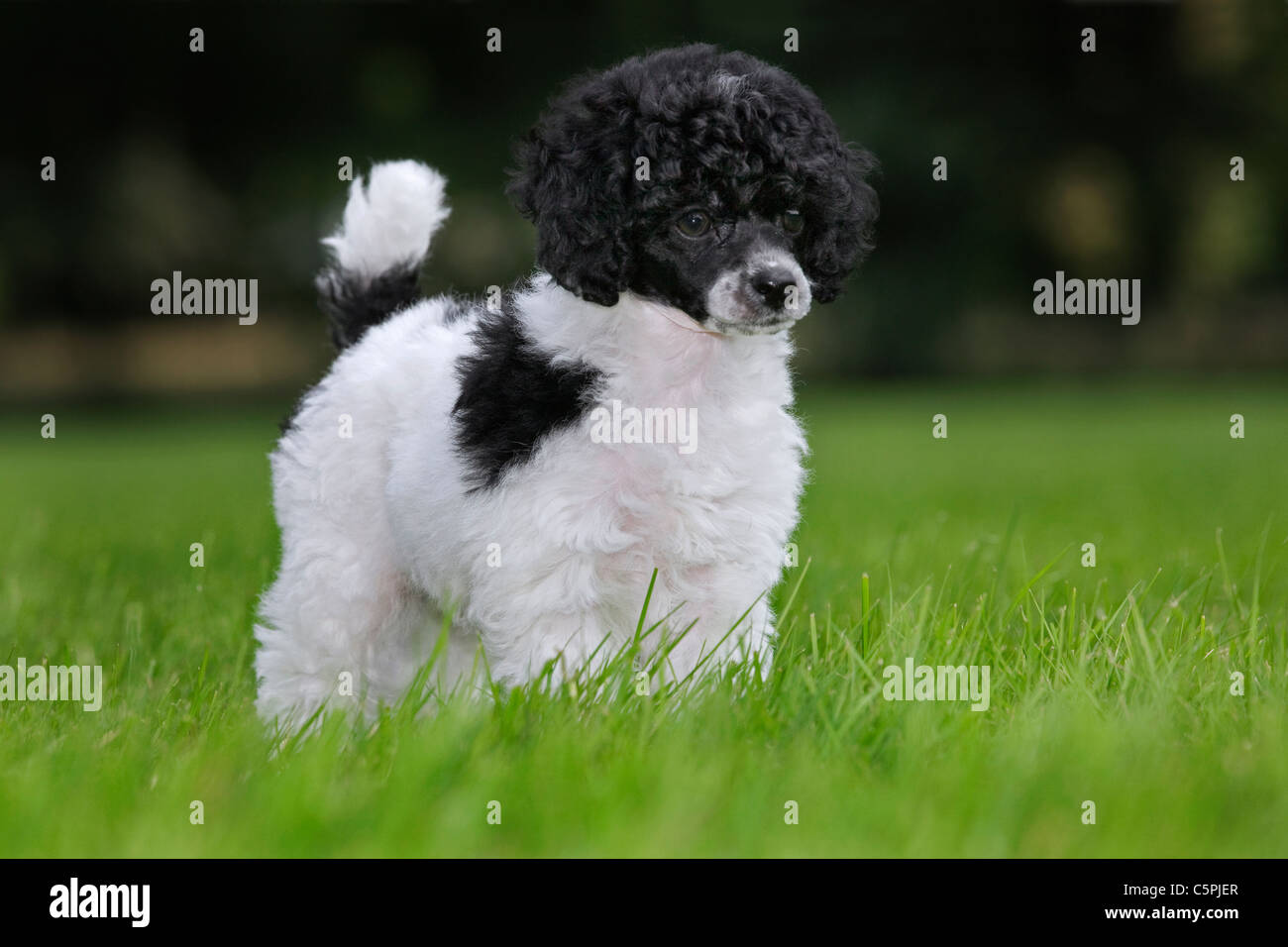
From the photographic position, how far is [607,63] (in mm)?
21016

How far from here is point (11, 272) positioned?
20.1 m

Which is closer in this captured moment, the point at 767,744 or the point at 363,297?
the point at 767,744

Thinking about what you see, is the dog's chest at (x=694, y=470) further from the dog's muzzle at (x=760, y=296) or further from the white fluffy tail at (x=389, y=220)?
the white fluffy tail at (x=389, y=220)

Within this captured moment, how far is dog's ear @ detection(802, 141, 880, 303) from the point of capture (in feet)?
12.6

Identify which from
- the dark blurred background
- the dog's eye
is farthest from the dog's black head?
the dark blurred background

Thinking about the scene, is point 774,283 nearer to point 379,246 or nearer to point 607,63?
point 379,246

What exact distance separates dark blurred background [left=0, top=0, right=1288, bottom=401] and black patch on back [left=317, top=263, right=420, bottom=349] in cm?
1499

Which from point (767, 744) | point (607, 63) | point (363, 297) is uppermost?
point (607, 63)

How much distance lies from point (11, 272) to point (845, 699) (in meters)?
19.3

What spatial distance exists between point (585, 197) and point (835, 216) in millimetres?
697

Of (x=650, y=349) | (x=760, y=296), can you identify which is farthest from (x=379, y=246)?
(x=760, y=296)

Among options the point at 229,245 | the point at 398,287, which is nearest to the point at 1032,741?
the point at 398,287

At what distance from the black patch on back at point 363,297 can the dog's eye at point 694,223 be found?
5.39 ft

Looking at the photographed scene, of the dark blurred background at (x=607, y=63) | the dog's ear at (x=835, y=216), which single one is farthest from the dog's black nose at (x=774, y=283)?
the dark blurred background at (x=607, y=63)
